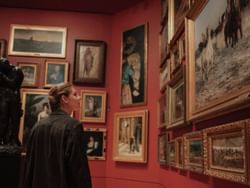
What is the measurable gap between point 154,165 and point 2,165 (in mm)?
2369

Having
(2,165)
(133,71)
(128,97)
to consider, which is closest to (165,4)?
(133,71)

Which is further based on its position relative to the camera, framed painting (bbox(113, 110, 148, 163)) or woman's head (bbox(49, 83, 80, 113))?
framed painting (bbox(113, 110, 148, 163))

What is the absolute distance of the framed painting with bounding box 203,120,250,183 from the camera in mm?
2004

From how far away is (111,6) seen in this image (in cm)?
695

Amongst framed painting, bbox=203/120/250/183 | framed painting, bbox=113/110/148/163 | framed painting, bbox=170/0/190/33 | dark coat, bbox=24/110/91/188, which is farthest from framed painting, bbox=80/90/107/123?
framed painting, bbox=203/120/250/183

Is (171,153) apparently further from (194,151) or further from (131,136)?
(131,136)

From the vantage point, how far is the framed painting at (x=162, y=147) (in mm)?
4621

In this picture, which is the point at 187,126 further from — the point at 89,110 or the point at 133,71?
the point at 89,110

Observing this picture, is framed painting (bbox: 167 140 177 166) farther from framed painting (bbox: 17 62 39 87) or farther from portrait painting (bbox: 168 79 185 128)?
framed painting (bbox: 17 62 39 87)

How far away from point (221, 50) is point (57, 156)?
154 cm

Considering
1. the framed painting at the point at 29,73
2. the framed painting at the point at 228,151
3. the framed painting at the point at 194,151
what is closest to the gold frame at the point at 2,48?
the framed painting at the point at 29,73

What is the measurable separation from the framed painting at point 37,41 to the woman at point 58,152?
4.16 meters

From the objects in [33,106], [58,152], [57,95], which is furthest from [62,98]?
[33,106]

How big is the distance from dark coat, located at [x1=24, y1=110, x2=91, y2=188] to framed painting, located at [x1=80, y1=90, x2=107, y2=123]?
3.84 m
